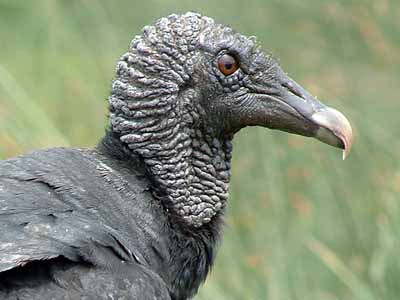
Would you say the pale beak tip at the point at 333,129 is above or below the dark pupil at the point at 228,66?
below

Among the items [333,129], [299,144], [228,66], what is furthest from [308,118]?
[299,144]

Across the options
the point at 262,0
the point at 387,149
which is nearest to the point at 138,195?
the point at 387,149

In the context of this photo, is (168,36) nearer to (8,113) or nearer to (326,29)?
(8,113)

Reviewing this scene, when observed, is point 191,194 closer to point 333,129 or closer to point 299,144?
point 333,129

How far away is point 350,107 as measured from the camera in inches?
276

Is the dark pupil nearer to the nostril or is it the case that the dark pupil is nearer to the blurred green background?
the nostril

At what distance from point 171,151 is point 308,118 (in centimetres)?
53

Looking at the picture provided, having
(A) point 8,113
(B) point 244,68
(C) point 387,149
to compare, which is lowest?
(C) point 387,149

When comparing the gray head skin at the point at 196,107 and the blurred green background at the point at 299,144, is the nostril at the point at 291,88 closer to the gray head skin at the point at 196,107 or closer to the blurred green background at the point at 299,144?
the gray head skin at the point at 196,107

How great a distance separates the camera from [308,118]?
464cm

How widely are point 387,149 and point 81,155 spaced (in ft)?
8.40

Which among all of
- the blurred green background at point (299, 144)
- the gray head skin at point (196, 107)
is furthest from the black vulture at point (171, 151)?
the blurred green background at point (299, 144)

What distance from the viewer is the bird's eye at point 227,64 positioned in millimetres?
4672

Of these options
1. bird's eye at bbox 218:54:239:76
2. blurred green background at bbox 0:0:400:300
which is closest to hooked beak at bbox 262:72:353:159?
bird's eye at bbox 218:54:239:76
